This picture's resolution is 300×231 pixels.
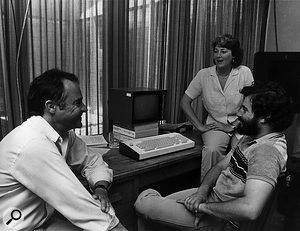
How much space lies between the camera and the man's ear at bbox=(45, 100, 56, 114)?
1.17 metres

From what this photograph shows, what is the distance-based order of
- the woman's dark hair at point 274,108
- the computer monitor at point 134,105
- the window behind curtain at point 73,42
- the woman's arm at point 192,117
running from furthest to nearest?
the woman's arm at point 192,117 < the computer monitor at point 134,105 < the window behind curtain at point 73,42 < the woman's dark hair at point 274,108

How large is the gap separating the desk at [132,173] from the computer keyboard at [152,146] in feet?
0.09

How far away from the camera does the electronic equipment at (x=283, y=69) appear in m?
2.73

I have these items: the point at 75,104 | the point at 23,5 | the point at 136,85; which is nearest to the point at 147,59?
the point at 136,85

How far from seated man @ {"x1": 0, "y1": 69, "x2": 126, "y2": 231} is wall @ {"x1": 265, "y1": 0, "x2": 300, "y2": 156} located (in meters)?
2.66

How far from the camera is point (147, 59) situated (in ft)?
8.02

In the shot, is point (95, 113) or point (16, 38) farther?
point (95, 113)

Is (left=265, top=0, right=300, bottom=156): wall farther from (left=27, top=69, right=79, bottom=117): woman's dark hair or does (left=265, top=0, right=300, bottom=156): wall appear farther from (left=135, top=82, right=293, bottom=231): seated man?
(left=27, top=69, right=79, bottom=117): woman's dark hair

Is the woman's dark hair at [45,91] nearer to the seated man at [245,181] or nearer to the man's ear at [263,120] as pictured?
the seated man at [245,181]

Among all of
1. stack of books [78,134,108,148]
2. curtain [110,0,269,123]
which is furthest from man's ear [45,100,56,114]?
curtain [110,0,269,123]

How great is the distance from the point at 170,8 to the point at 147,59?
471 millimetres

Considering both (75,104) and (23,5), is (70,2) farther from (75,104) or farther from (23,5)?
(75,104)

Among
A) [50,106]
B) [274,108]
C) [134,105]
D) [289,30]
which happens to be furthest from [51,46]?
[289,30]

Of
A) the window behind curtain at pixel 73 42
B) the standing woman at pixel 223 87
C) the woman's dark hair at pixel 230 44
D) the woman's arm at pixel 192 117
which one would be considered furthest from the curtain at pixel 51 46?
the woman's dark hair at pixel 230 44
